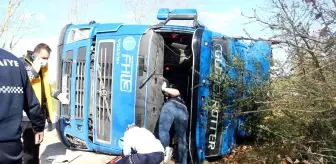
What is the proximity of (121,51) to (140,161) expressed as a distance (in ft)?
6.41

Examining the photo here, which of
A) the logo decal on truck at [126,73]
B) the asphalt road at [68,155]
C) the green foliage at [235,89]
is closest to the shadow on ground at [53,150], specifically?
the asphalt road at [68,155]

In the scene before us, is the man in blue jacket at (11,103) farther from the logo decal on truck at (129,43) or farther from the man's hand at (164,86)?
the man's hand at (164,86)

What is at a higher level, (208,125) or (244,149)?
(208,125)

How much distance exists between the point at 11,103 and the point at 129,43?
3.00m

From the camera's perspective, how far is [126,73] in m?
5.62

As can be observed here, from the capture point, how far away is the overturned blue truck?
5.46 metres

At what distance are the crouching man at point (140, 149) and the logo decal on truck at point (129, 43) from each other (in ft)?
4.98

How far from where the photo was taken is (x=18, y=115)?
111 inches

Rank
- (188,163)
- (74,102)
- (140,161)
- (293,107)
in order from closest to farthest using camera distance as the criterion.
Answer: (140,161), (293,107), (188,163), (74,102)

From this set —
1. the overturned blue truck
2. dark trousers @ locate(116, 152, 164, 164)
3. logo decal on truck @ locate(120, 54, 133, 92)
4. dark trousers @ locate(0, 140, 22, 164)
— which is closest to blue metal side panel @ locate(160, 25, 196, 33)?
the overturned blue truck

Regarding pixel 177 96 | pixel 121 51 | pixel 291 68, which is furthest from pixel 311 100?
pixel 121 51

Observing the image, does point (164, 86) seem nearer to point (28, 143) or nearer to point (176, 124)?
point (176, 124)

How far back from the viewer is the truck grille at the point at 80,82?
6.11 metres

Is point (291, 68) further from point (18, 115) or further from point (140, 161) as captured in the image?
point (18, 115)
